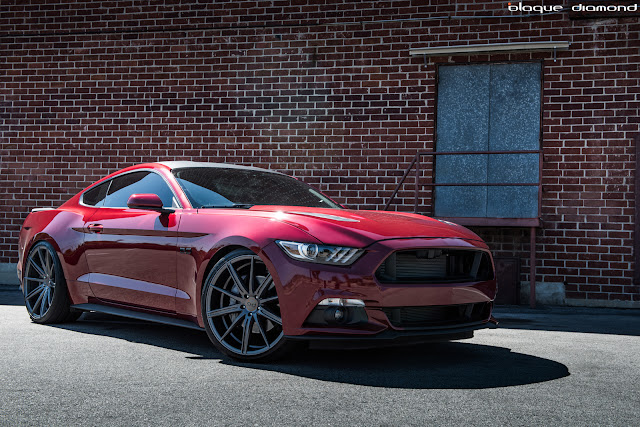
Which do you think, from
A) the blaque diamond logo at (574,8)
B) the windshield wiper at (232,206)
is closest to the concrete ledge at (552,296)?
the blaque diamond logo at (574,8)

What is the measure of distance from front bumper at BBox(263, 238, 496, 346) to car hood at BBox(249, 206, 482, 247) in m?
0.12

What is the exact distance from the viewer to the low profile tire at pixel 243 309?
4.62m

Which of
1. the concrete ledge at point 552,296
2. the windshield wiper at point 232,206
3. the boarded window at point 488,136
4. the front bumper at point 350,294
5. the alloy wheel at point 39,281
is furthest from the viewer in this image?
the boarded window at point 488,136

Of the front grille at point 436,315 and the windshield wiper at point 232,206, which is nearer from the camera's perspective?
the front grille at point 436,315

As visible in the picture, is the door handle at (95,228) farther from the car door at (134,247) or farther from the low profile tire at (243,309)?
the low profile tire at (243,309)

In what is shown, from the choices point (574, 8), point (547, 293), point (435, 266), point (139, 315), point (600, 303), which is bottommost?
point (600, 303)

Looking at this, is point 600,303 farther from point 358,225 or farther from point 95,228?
point 95,228

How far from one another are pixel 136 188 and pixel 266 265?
1.99 meters

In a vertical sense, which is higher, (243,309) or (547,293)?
(243,309)

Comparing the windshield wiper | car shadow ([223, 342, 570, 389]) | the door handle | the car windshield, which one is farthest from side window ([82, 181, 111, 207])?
car shadow ([223, 342, 570, 389])

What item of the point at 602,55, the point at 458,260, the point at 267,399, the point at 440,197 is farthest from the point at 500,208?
the point at 267,399

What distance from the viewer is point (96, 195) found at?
21.5 ft

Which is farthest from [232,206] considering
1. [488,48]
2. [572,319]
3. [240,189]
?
[488,48]

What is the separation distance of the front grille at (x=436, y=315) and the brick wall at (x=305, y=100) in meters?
5.73
